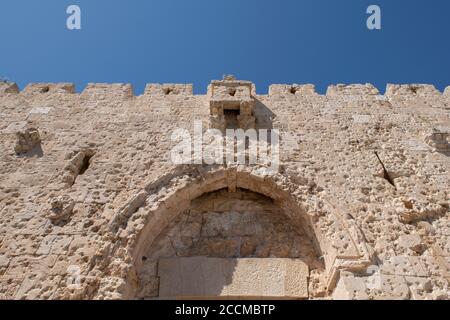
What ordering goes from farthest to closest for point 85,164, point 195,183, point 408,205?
point 85,164 → point 195,183 → point 408,205

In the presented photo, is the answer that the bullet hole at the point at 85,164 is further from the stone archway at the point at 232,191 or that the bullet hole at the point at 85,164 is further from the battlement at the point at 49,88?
the battlement at the point at 49,88

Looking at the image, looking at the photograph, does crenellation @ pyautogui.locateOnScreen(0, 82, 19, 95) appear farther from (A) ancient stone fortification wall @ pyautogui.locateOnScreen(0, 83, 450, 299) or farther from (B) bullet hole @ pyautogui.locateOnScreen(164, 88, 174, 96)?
(B) bullet hole @ pyautogui.locateOnScreen(164, 88, 174, 96)

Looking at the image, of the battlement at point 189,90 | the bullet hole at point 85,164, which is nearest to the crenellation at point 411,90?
the battlement at point 189,90

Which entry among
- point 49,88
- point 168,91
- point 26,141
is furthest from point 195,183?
point 49,88

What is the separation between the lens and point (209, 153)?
5793mm

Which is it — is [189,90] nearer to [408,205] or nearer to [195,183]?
[195,183]

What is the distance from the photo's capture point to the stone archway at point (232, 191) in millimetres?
4621

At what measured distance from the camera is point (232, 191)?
5809 millimetres

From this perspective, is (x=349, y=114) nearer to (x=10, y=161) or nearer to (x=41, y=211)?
(x=41, y=211)

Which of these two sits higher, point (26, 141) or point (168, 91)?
point (168, 91)

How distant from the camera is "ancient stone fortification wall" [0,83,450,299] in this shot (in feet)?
14.7

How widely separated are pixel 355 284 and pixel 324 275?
55 centimetres

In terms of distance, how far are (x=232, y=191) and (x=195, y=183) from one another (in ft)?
2.15

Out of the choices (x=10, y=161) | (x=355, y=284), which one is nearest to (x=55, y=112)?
(x=10, y=161)
